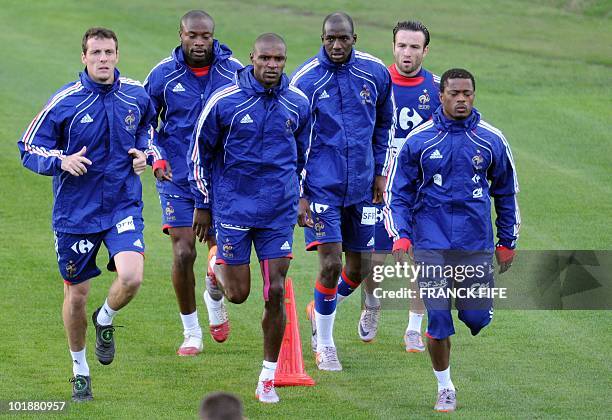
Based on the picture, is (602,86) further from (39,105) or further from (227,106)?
(227,106)

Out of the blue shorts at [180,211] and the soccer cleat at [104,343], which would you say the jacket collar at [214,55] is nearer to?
the blue shorts at [180,211]

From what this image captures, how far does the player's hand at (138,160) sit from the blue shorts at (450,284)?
6.83 feet

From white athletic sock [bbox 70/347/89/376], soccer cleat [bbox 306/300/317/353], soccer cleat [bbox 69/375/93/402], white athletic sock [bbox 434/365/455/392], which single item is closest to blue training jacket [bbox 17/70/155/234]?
white athletic sock [bbox 70/347/89/376]

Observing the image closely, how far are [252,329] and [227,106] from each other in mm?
3114

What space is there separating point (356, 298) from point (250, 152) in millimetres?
4118

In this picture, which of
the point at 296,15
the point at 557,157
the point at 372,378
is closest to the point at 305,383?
the point at 372,378

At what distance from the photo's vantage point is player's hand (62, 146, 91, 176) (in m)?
9.51

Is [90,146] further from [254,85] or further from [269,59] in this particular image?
[269,59]

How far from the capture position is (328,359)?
1122cm

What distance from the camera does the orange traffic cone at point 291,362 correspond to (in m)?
10.7

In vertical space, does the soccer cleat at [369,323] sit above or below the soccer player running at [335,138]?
below

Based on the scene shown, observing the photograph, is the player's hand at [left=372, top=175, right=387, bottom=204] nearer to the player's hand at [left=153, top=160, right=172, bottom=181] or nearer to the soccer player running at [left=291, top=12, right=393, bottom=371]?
the soccer player running at [left=291, top=12, right=393, bottom=371]

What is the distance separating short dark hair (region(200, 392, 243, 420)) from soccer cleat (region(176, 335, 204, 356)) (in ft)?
18.6

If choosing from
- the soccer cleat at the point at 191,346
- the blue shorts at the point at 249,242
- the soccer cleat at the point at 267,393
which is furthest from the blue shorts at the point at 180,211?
the soccer cleat at the point at 267,393
